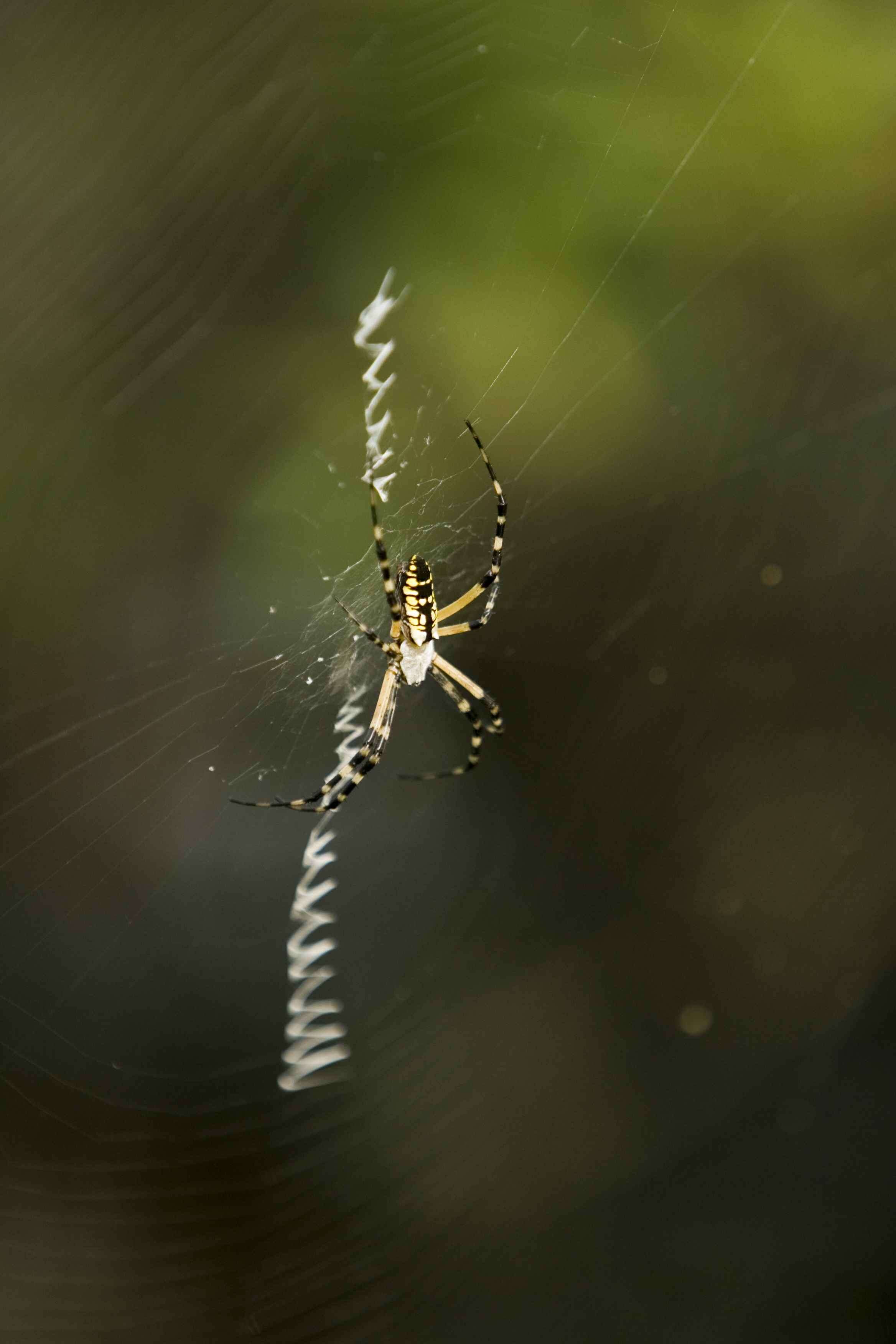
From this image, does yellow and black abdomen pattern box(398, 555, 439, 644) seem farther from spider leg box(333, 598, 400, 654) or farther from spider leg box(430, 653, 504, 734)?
spider leg box(430, 653, 504, 734)

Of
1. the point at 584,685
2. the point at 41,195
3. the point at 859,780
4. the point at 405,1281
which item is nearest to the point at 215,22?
the point at 41,195

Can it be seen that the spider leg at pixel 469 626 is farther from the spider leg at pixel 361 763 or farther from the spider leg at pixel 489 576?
the spider leg at pixel 361 763

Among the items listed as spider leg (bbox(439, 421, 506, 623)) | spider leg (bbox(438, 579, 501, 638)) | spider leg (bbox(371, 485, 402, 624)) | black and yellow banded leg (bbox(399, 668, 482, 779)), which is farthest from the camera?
black and yellow banded leg (bbox(399, 668, 482, 779))

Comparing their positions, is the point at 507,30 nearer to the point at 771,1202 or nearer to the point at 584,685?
the point at 584,685

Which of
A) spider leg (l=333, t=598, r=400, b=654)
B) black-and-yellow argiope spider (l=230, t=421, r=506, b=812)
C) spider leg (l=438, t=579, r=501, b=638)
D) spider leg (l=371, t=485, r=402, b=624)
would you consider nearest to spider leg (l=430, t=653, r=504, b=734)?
black-and-yellow argiope spider (l=230, t=421, r=506, b=812)

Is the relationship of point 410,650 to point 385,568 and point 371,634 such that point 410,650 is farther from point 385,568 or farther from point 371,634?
point 385,568

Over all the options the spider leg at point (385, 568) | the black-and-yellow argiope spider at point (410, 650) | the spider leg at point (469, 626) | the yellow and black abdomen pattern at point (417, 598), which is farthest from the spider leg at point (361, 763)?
the spider leg at point (385, 568)
